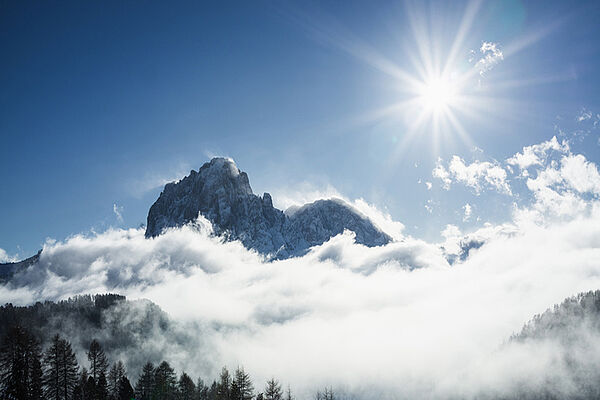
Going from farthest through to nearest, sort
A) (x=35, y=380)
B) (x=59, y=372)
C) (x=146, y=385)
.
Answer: (x=146, y=385)
(x=59, y=372)
(x=35, y=380)

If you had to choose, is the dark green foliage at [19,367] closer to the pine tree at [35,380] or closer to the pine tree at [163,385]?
the pine tree at [35,380]

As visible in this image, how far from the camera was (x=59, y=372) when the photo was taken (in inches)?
2036

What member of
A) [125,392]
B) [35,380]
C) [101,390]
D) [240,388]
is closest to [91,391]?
[101,390]

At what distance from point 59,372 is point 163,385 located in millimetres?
21617

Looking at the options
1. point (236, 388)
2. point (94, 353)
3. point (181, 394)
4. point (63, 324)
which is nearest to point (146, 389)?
point (181, 394)

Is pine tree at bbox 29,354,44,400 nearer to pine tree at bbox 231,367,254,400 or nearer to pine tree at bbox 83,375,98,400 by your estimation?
pine tree at bbox 83,375,98,400

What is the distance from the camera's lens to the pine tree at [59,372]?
50.7 metres

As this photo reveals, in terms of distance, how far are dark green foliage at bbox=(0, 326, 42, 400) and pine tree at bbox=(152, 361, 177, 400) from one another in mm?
25490

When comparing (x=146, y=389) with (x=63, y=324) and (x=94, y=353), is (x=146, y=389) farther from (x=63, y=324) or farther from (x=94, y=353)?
(x=63, y=324)

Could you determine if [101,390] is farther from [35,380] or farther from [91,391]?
[35,380]

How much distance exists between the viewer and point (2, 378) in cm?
4341

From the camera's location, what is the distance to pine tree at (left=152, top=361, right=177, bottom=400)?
224 feet

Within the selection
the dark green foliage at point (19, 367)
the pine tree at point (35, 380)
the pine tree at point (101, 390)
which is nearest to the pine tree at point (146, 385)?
the pine tree at point (101, 390)

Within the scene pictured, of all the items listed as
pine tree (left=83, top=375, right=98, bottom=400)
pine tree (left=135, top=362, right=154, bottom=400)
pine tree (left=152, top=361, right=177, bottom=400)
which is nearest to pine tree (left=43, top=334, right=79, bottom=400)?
pine tree (left=83, top=375, right=98, bottom=400)
